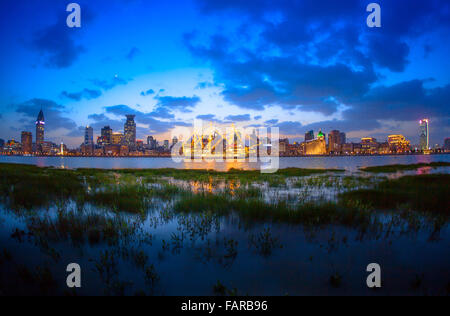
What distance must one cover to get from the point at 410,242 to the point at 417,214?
3.89 metres

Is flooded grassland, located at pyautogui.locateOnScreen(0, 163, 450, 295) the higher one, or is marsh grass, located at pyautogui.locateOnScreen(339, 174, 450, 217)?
marsh grass, located at pyautogui.locateOnScreen(339, 174, 450, 217)

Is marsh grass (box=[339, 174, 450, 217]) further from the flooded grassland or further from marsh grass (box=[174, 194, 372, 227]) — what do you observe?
marsh grass (box=[174, 194, 372, 227])

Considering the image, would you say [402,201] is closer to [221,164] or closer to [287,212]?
[287,212]

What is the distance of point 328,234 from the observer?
293 inches

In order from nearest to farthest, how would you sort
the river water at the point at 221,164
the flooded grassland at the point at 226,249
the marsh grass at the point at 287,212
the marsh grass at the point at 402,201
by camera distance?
the flooded grassland at the point at 226,249 < the marsh grass at the point at 287,212 < the marsh grass at the point at 402,201 < the river water at the point at 221,164

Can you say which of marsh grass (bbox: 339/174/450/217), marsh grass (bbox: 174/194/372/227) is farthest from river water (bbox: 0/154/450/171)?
marsh grass (bbox: 174/194/372/227)

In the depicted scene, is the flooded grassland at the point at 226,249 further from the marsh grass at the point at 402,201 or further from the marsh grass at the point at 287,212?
the marsh grass at the point at 402,201

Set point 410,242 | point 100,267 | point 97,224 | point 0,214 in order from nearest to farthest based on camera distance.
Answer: point 100,267 → point 410,242 → point 97,224 → point 0,214

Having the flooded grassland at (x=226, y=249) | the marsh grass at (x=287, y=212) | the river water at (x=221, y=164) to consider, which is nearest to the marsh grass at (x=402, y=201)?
the flooded grassland at (x=226, y=249)

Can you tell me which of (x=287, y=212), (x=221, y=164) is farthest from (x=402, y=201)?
(x=221, y=164)

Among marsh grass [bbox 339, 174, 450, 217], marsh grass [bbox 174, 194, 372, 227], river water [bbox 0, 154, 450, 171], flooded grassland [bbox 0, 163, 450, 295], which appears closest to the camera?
flooded grassland [bbox 0, 163, 450, 295]
